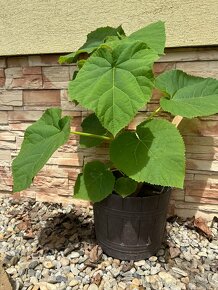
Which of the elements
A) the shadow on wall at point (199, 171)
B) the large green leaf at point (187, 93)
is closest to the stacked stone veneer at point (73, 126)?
the shadow on wall at point (199, 171)

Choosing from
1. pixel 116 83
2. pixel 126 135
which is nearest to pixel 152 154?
pixel 126 135

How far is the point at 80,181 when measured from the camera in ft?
4.93

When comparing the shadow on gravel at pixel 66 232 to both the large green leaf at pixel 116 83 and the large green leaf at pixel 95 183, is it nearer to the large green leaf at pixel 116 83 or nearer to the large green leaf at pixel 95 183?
the large green leaf at pixel 95 183

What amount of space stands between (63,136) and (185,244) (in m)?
0.85

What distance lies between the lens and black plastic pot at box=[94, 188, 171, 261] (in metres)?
1.43

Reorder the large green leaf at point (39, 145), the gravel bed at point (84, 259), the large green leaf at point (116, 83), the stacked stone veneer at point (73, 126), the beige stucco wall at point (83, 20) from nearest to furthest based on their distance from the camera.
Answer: the large green leaf at point (116, 83) → the large green leaf at point (39, 145) → the gravel bed at point (84, 259) → the beige stucco wall at point (83, 20) → the stacked stone veneer at point (73, 126)

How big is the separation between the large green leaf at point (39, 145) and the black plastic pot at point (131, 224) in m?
0.35

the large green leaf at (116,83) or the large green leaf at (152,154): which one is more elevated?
the large green leaf at (116,83)

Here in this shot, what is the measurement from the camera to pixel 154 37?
1341 millimetres

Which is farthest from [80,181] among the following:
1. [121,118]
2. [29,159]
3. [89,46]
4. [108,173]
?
[89,46]

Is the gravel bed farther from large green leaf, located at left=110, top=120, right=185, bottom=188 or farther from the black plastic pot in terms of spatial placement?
large green leaf, located at left=110, top=120, right=185, bottom=188

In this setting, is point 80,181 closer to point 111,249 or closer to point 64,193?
point 111,249

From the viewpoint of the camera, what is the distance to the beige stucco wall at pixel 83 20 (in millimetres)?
1540

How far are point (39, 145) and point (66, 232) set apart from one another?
56cm
